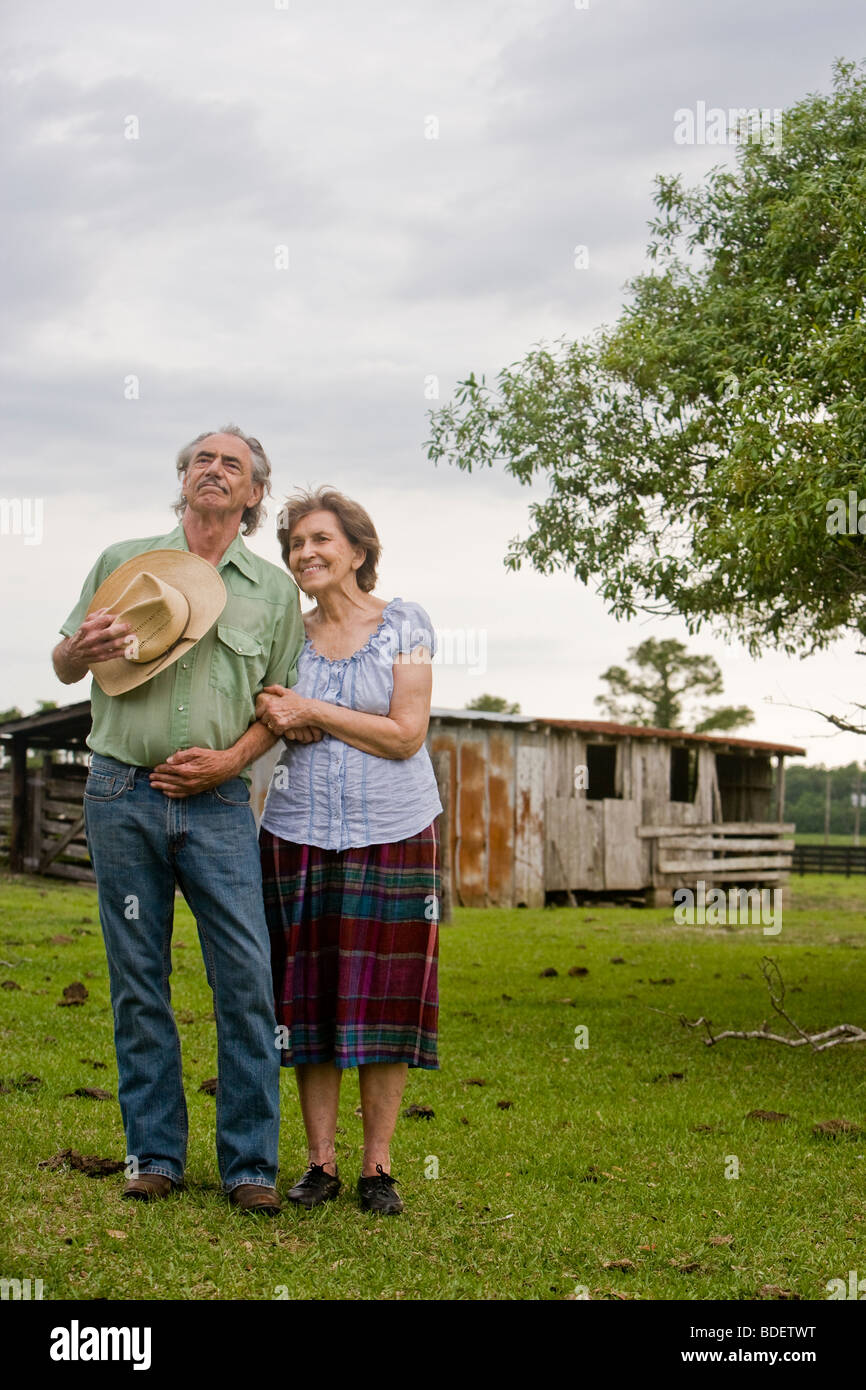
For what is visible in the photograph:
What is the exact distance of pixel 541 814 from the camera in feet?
81.3

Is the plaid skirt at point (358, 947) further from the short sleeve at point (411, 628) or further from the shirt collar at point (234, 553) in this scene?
the shirt collar at point (234, 553)

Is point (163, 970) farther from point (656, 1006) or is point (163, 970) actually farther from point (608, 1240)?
point (656, 1006)

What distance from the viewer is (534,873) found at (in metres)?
24.4

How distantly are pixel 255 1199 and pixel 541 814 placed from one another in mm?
20329

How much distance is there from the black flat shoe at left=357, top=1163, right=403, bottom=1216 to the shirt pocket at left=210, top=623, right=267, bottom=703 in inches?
70.8

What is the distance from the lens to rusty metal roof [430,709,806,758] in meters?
23.5

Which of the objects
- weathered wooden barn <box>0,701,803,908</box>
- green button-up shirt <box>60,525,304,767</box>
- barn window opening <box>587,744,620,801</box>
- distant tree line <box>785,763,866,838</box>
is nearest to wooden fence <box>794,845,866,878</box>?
barn window opening <box>587,744,620,801</box>

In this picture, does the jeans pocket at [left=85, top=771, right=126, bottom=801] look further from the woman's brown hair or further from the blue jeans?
the woman's brown hair

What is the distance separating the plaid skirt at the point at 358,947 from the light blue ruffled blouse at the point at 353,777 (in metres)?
0.06

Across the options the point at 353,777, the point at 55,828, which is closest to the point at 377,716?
the point at 353,777

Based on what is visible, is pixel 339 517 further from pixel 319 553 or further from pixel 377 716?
pixel 377 716

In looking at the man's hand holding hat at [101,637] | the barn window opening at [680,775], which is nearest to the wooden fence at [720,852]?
the barn window opening at [680,775]

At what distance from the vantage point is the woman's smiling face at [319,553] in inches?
192
